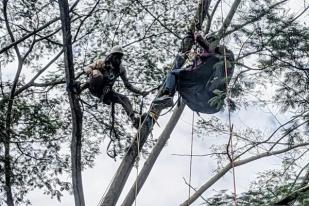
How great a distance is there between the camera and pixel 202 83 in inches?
209

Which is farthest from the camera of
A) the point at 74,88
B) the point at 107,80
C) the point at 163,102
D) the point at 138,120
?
the point at 107,80

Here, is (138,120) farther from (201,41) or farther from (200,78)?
(201,41)

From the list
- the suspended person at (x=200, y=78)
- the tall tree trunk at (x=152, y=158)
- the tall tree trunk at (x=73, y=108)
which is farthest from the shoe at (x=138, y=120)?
the tall tree trunk at (x=152, y=158)

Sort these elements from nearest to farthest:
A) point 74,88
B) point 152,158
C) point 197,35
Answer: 1. point 197,35
2. point 74,88
3. point 152,158

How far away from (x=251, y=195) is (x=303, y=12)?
10.2 feet

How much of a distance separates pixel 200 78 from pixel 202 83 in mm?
51

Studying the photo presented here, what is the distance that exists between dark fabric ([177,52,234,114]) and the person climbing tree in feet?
1.79

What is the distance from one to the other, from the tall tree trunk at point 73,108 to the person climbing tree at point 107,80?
16 centimetres

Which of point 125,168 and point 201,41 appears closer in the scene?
point 201,41

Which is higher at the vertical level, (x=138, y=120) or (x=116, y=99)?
(x=116, y=99)

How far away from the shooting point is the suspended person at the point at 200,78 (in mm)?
5020

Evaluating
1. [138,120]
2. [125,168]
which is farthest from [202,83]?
[125,168]

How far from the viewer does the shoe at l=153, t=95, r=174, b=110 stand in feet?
17.1

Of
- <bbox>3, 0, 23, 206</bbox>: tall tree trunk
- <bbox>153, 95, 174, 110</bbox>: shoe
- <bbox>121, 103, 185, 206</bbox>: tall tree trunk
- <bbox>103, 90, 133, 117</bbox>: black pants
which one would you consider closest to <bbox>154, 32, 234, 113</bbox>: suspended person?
<bbox>153, 95, 174, 110</bbox>: shoe
